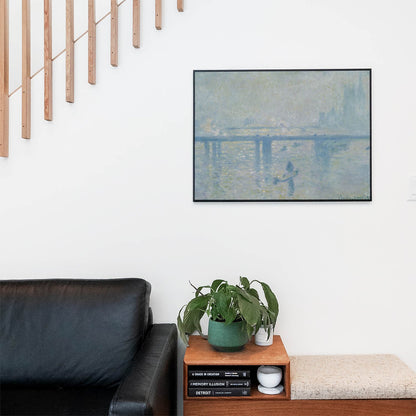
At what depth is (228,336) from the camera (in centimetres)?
185

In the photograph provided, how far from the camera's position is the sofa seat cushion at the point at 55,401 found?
5.12 ft

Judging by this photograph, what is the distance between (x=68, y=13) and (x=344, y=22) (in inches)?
56.4

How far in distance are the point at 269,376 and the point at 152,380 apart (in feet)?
1.86

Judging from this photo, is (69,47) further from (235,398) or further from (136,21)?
(235,398)

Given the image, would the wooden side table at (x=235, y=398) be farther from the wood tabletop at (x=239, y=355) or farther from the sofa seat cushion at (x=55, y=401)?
the sofa seat cushion at (x=55, y=401)

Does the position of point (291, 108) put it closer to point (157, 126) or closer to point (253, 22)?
point (253, 22)

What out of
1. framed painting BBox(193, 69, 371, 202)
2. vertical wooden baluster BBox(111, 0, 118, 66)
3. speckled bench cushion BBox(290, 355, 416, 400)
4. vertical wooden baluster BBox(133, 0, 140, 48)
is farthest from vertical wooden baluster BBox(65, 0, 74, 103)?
speckled bench cushion BBox(290, 355, 416, 400)

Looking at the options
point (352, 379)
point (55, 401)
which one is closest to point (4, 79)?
point (55, 401)

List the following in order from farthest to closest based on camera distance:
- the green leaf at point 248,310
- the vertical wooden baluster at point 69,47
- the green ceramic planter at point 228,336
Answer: the vertical wooden baluster at point 69,47, the green ceramic planter at point 228,336, the green leaf at point 248,310

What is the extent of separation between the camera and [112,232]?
2211mm

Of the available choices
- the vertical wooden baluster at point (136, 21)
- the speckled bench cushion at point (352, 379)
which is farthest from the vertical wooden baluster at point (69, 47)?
the speckled bench cushion at point (352, 379)

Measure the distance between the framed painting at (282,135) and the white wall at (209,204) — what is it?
6cm

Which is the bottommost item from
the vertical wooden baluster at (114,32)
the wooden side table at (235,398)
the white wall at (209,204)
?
the wooden side table at (235,398)

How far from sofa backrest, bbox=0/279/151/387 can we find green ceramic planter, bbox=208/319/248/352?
342 mm
